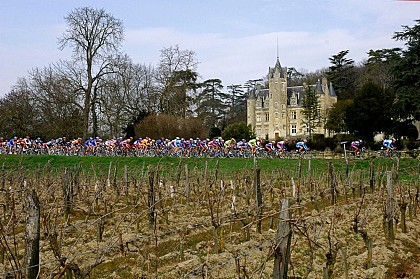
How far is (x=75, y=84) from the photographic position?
1345 inches

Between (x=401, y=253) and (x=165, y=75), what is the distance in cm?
3498

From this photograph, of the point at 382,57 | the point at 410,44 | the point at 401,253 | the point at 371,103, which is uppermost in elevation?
the point at 382,57

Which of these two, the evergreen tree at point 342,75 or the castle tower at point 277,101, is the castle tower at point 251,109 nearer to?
the castle tower at point 277,101

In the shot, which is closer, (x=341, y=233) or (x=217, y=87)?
(x=341, y=233)

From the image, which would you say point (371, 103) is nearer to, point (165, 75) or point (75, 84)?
point (165, 75)

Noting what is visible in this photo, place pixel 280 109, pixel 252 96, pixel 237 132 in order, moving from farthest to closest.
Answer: pixel 252 96
pixel 280 109
pixel 237 132

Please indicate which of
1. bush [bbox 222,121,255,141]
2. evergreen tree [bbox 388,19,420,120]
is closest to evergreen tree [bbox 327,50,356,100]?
bush [bbox 222,121,255,141]

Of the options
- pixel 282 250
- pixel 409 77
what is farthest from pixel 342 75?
pixel 282 250

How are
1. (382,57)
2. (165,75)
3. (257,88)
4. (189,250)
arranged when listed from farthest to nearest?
1. (257,88)
2. (382,57)
3. (165,75)
4. (189,250)

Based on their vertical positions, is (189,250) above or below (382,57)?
below

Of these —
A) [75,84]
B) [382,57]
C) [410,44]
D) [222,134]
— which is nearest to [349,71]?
[382,57]

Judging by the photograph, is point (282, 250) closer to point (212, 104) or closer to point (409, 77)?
point (409, 77)

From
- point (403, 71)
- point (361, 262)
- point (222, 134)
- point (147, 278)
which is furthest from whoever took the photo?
point (222, 134)

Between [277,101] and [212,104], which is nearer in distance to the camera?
[212,104]
